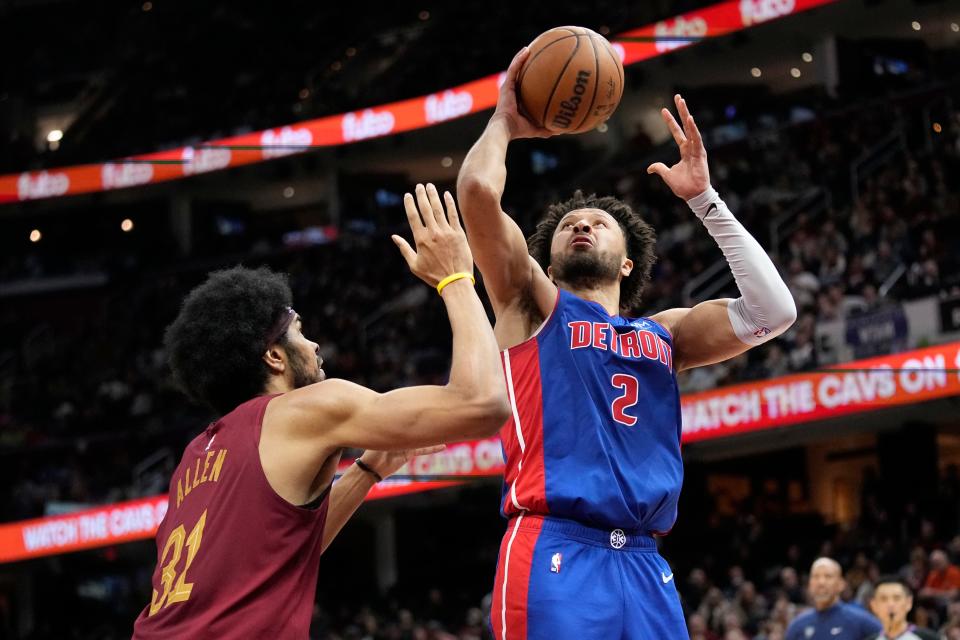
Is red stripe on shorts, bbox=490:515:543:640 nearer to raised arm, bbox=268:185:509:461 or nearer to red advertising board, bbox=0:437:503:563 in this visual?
raised arm, bbox=268:185:509:461

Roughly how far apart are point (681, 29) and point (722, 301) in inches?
629

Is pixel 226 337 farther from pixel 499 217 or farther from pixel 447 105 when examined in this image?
pixel 447 105

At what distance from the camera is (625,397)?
425cm

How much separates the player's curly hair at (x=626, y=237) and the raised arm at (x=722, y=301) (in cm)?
22

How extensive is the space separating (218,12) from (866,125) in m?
15.4

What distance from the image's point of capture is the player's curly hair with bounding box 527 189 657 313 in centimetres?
487

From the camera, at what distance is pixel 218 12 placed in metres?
28.8

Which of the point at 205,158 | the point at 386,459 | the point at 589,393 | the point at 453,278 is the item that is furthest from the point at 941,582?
the point at 205,158

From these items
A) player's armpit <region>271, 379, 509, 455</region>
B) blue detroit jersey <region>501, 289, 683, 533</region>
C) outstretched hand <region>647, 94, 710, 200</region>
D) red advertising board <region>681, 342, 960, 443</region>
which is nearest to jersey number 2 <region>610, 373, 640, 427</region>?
blue detroit jersey <region>501, 289, 683, 533</region>

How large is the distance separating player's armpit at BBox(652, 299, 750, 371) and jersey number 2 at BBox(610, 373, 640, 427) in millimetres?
423

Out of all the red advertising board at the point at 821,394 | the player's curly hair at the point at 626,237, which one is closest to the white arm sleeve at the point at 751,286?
the player's curly hair at the point at 626,237

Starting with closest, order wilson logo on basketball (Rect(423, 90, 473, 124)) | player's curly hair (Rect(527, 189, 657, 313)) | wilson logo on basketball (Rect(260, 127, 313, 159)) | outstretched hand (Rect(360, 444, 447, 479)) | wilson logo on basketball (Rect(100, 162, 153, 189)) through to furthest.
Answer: outstretched hand (Rect(360, 444, 447, 479)) → player's curly hair (Rect(527, 189, 657, 313)) → wilson logo on basketball (Rect(423, 90, 473, 124)) → wilson logo on basketball (Rect(260, 127, 313, 159)) → wilson logo on basketball (Rect(100, 162, 153, 189))

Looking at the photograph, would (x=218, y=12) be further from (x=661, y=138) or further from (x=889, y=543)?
(x=889, y=543)

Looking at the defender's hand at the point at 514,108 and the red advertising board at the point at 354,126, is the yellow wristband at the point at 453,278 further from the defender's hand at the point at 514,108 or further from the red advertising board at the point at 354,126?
the red advertising board at the point at 354,126
